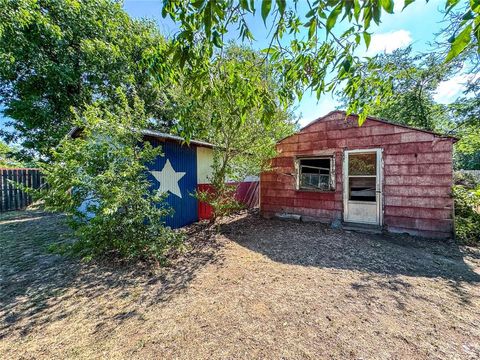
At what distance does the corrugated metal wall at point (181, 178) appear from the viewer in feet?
17.2

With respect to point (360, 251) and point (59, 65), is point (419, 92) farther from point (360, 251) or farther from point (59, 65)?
point (59, 65)

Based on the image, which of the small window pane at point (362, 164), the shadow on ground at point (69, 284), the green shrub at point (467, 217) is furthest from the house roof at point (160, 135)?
the green shrub at point (467, 217)

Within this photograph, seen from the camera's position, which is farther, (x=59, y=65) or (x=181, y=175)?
(x=59, y=65)

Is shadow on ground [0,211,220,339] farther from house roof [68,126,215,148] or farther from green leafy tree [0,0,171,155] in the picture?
green leafy tree [0,0,171,155]

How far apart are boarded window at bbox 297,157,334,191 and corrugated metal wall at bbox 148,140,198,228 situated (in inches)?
125

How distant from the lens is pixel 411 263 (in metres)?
3.43

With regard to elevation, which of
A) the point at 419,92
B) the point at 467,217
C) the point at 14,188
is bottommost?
the point at 467,217

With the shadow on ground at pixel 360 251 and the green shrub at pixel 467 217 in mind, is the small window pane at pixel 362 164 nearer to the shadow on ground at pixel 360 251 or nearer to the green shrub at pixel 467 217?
the shadow on ground at pixel 360 251

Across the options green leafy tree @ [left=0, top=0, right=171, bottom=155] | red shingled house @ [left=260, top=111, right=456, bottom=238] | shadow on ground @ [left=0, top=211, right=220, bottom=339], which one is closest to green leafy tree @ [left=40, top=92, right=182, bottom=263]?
shadow on ground @ [left=0, top=211, right=220, bottom=339]

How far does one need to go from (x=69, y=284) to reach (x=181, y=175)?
336 centimetres

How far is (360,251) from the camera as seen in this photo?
3939mm

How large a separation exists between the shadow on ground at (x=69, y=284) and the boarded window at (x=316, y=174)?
333cm

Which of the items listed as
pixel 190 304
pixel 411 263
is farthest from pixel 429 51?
pixel 190 304

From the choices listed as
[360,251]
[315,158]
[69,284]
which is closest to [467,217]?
[360,251]
